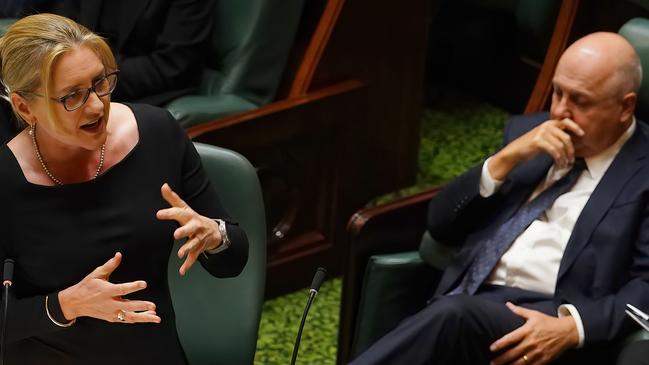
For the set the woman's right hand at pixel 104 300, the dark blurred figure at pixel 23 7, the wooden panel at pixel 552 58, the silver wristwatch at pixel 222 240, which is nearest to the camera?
the woman's right hand at pixel 104 300

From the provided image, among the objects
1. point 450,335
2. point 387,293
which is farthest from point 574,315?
point 387,293

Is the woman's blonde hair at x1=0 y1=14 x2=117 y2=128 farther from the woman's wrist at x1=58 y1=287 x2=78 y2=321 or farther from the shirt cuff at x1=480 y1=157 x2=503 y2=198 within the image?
the shirt cuff at x1=480 y1=157 x2=503 y2=198

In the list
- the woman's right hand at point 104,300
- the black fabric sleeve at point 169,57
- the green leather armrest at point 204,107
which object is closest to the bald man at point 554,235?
the woman's right hand at point 104,300

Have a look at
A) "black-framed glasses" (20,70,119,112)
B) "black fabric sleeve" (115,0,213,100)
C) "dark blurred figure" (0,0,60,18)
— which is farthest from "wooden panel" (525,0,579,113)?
"dark blurred figure" (0,0,60,18)

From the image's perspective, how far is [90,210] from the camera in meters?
1.43

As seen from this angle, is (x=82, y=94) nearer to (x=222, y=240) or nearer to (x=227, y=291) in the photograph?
(x=222, y=240)

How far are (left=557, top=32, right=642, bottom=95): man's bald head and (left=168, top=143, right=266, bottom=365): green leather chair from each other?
0.54m

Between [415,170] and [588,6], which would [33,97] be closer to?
[588,6]

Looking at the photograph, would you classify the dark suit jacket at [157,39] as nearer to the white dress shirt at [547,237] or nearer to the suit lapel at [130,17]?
the suit lapel at [130,17]

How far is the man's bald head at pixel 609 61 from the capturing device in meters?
1.75

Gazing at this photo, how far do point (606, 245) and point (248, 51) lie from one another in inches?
34.8

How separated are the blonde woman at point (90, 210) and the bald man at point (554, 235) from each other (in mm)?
375

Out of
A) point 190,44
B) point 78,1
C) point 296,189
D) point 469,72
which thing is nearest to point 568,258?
point 296,189

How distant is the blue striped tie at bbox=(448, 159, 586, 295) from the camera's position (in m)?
1.81
